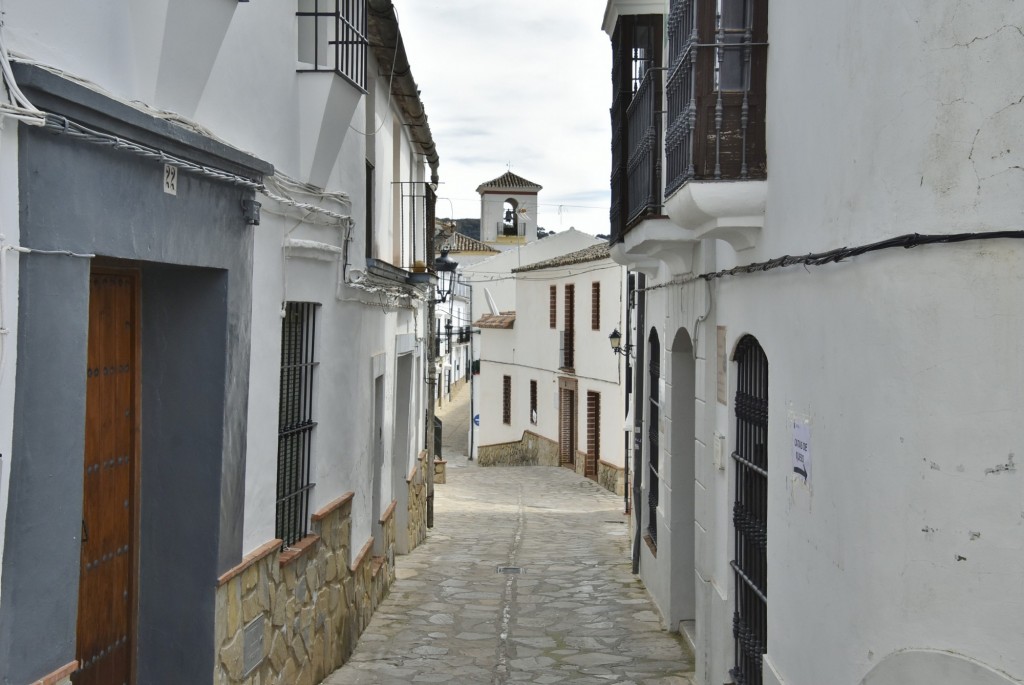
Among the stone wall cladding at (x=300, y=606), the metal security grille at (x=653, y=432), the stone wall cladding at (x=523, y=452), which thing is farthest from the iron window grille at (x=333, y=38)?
the stone wall cladding at (x=523, y=452)

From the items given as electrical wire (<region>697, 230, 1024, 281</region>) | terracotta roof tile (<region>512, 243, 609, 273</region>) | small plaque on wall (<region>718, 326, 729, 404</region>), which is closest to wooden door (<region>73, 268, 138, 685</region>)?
electrical wire (<region>697, 230, 1024, 281</region>)

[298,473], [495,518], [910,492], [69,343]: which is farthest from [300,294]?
[495,518]

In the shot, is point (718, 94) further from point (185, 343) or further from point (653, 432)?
point (653, 432)

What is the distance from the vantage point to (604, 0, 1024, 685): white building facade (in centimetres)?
360

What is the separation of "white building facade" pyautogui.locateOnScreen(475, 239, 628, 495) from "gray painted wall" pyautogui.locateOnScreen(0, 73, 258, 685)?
1740 cm

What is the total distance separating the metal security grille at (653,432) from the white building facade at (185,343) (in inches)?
133

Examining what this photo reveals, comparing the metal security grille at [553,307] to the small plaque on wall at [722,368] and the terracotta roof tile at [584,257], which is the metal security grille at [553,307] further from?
the small plaque on wall at [722,368]

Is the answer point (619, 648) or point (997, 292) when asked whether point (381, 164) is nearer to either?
point (619, 648)

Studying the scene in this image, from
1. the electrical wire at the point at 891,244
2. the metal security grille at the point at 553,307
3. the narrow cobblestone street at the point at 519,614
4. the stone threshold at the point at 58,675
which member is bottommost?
the narrow cobblestone street at the point at 519,614

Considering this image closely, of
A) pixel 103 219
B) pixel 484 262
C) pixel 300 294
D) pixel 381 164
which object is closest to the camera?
pixel 103 219

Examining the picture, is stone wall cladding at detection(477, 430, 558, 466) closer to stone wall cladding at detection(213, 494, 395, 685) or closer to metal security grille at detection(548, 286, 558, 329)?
metal security grille at detection(548, 286, 558, 329)

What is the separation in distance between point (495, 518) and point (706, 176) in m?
13.4

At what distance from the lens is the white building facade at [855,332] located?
3602 mm

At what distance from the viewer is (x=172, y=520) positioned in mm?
5633
